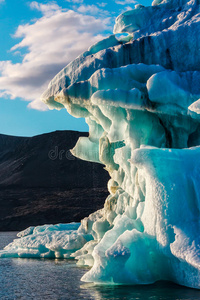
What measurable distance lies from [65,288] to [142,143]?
4.37 m

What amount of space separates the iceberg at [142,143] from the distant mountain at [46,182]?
117ft

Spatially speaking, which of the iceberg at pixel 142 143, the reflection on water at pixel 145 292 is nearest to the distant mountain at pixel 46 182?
the iceberg at pixel 142 143

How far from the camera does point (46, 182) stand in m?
66.5

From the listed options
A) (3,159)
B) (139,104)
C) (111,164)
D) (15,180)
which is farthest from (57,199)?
(139,104)

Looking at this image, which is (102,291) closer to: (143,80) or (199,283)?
(199,283)

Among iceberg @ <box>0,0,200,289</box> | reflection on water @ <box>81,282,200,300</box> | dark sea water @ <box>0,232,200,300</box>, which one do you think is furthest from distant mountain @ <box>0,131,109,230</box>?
reflection on water @ <box>81,282,200,300</box>

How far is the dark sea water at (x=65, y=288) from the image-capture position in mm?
7643

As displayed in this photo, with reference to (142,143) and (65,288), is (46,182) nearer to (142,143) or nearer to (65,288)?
(142,143)

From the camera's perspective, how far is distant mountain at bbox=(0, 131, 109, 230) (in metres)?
51.6

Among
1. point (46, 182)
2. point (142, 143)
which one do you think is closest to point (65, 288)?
point (142, 143)

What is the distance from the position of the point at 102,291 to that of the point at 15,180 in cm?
6120

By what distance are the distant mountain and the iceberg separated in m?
35.6

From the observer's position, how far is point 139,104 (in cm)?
1052

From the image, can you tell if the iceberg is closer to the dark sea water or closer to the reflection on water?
the reflection on water
